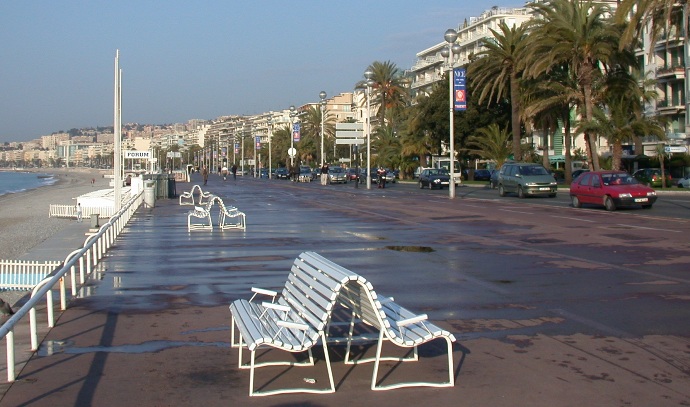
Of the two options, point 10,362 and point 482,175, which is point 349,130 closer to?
point 482,175

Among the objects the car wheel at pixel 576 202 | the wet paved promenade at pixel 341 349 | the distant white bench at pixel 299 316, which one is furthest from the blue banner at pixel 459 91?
the distant white bench at pixel 299 316

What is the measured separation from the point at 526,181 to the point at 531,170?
5.16ft

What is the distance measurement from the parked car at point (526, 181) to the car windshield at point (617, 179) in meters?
10.7

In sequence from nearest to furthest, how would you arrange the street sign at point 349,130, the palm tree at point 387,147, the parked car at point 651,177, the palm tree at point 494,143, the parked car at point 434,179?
the parked car at point 651,177
the parked car at point 434,179
the street sign at point 349,130
the palm tree at point 494,143
the palm tree at point 387,147

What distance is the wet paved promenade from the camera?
243 inches

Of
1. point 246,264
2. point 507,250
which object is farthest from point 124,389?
point 507,250

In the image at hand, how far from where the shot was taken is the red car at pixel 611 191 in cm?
2861

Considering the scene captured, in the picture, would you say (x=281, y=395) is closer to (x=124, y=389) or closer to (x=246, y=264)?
(x=124, y=389)

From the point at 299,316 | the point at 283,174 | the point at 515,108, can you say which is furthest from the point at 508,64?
the point at 299,316

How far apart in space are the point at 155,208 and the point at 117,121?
4979mm

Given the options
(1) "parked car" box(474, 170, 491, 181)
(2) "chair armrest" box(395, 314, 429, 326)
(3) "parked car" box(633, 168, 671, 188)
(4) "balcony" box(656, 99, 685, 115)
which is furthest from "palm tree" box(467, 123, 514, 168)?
(2) "chair armrest" box(395, 314, 429, 326)

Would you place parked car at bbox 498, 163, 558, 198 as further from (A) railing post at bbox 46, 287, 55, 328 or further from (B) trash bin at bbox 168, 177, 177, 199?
(A) railing post at bbox 46, 287, 55, 328

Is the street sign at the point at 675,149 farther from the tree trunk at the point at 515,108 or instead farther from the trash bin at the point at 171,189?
the trash bin at the point at 171,189

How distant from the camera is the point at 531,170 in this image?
4244 centimetres
